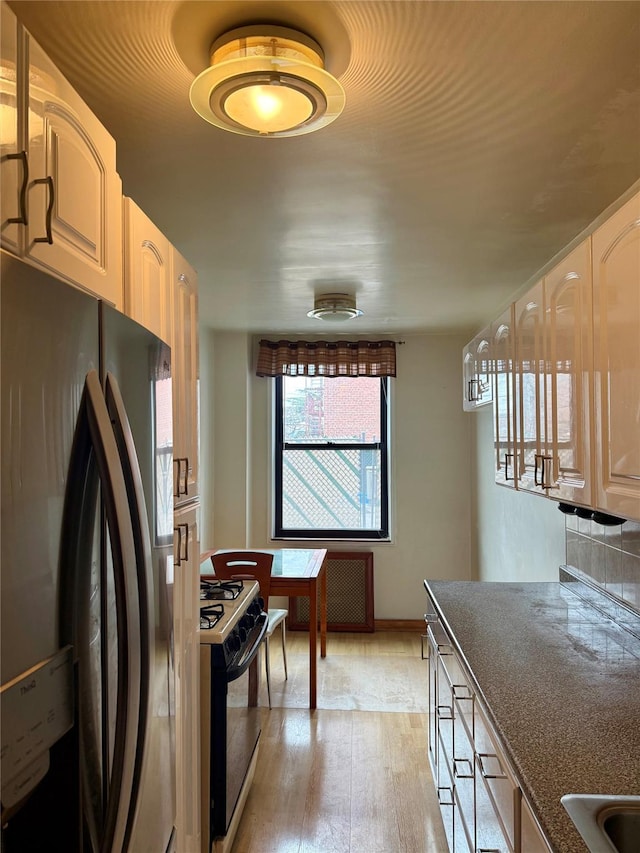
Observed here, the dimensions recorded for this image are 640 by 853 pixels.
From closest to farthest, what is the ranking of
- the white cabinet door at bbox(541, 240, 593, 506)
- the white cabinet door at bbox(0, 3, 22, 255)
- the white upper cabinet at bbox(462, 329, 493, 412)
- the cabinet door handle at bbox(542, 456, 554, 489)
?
the white cabinet door at bbox(0, 3, 22, 255), the white cabinet door at bbox(541, 240, 593, 506), the cabinet door handle at bbox(542, 456, 554, 489), the white upper cabinet at bbox(462, 329, 493, 412)

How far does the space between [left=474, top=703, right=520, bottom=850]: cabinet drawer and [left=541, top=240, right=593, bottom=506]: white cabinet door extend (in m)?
0.69

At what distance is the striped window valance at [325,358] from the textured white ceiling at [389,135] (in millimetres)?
1824

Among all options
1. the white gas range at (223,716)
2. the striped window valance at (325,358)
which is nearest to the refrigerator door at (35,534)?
the white gas range at (223,716)

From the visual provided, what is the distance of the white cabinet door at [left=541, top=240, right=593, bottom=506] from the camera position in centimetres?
172

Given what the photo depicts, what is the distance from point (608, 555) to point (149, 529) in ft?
6.43

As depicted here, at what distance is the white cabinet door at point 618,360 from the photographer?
142 centimetres

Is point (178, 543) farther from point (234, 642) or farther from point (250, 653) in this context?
point (250, 653)

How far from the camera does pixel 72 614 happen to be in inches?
33.1

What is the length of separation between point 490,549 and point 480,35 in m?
3.88

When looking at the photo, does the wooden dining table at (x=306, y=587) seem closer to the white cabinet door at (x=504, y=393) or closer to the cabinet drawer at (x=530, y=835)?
the white cabinet door at (x=504, y=393)

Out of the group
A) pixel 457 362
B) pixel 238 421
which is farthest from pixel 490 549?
pixel 238 421

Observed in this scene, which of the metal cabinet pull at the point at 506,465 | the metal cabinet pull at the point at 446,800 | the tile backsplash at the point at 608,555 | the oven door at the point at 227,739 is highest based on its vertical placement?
the metal cabinet pull at the point at 506,465

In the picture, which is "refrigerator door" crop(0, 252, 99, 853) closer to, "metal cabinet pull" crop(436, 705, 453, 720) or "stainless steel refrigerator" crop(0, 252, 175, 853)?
"stainless steel refrigerator" crop(0, 252, 175, 853)

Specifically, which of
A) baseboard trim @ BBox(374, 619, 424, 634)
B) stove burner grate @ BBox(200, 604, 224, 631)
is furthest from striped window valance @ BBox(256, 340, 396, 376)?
stove burner grate @ BBox(200, 604, 224, 631)
